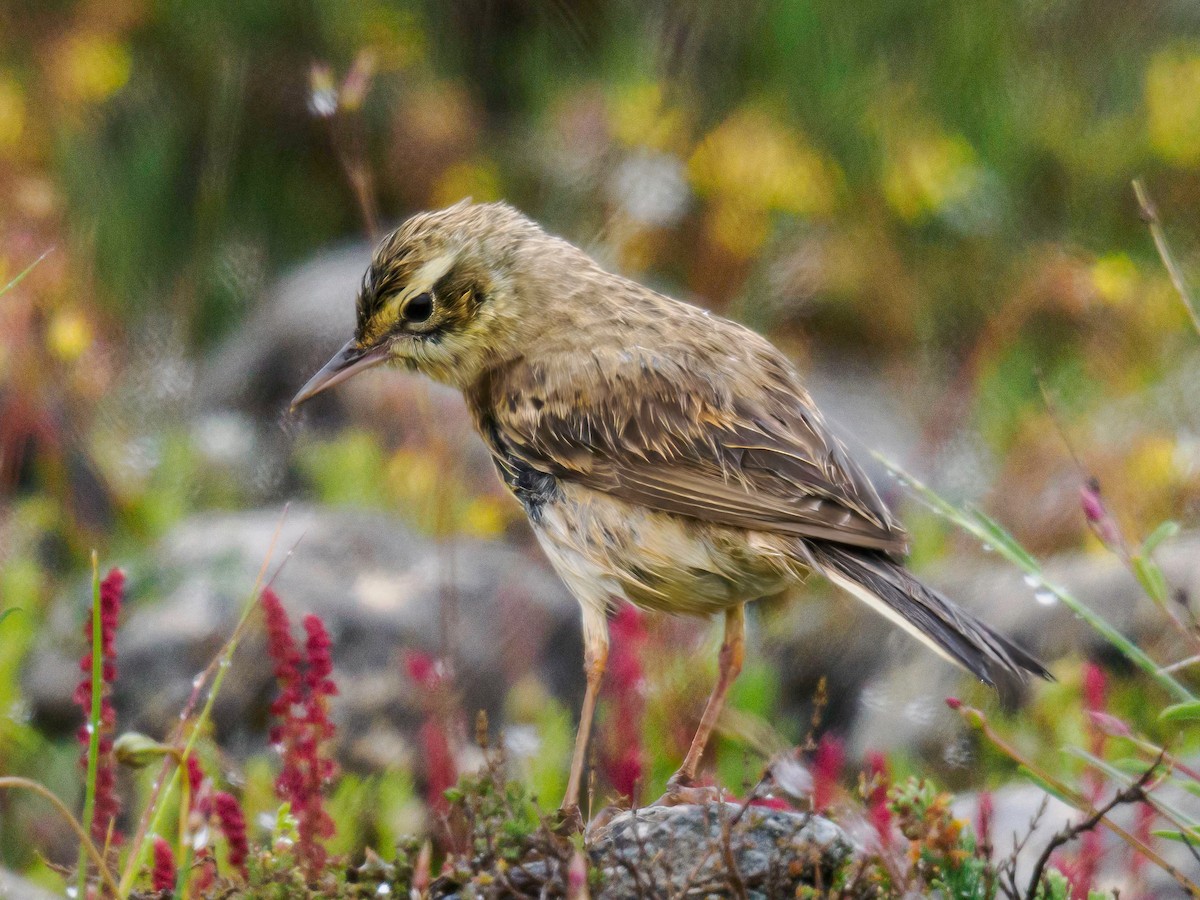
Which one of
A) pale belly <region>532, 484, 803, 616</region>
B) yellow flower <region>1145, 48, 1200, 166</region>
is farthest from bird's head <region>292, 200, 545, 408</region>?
yellow flower <region>1145, 48, 1200, 166</region>

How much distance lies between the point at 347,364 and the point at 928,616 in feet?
6.88

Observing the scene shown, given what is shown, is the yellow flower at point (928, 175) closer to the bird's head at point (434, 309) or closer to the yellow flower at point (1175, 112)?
the yellow flower at point (1175, 112)

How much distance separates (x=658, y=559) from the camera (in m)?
4.51

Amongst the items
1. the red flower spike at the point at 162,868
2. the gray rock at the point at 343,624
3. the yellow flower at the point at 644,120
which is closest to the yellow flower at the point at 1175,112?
the yellow flower at the point at 644,120

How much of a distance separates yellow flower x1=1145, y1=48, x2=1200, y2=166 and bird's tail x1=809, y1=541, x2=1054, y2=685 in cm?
653

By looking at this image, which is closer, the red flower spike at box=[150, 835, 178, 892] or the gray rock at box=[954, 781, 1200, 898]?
the red flower spike at box=[150, 835, 178, 892]

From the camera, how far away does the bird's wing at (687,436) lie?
14.6 ft

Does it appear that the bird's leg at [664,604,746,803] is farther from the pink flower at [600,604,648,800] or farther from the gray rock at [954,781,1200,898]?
the gray rock at [954,781,1200,898]

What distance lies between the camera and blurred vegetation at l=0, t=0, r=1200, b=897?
8523 millimetres

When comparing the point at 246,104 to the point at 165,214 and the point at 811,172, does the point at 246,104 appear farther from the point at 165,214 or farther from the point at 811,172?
the point at 811,172

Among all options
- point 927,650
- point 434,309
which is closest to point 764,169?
point 927,650

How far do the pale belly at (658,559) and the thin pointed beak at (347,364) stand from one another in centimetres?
80

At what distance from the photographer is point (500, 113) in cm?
1080

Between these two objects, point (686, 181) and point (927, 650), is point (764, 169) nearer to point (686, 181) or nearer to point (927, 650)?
point (686, 181)
